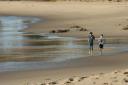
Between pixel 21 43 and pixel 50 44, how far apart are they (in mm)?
2010

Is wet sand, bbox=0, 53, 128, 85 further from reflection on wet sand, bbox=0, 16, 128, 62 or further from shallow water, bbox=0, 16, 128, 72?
reflection on wet sand, bbox=0, 16, 128, 62

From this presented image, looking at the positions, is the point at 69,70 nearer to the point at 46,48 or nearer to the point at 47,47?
the point at 46,48

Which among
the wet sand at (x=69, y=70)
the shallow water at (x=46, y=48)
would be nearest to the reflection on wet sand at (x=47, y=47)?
the shallow water at (x=46, y=48)

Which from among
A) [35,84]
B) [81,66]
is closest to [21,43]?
[81,66]

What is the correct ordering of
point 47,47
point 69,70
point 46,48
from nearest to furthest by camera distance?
1. point 69,70
2. point 46,48
3. point 47,47

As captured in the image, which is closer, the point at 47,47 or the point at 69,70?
the point at 69,70

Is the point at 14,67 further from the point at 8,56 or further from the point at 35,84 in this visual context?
the point at 35,84

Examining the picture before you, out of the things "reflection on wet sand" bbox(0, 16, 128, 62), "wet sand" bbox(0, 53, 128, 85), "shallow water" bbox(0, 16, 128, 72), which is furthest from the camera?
"reflection on wet sand" bbox(0, 16, 128, 62)

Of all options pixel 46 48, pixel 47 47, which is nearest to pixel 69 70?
pixel 46 48

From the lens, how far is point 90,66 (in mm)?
20094

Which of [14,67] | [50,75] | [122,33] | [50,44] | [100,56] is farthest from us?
[122,33]

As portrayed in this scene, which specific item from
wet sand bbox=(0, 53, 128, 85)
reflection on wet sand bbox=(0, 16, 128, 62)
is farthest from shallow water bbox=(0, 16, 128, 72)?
wet sand bbox=(0, 53, 128, 85)

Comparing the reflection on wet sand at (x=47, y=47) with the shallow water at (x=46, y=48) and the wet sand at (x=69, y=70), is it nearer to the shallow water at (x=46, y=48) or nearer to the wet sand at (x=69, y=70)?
the shallow water at (x=46, y=48)

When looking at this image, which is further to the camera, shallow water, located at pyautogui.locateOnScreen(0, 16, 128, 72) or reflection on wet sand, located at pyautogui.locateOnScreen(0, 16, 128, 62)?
reflection on wet sand, located at pyautogui.locateOnScreen(0, 16, 128, 62)
